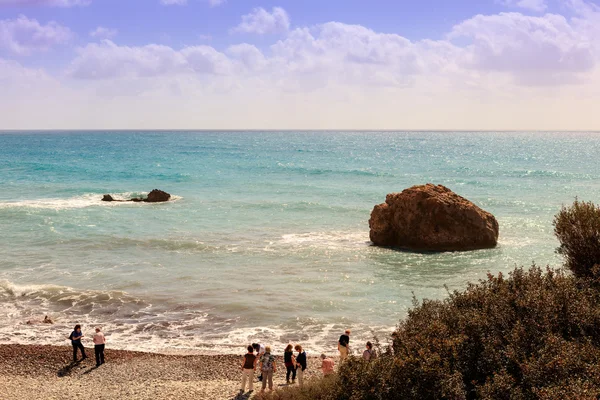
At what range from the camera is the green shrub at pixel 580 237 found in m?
19.8

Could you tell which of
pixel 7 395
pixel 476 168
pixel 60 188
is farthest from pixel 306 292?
pixel 476 168

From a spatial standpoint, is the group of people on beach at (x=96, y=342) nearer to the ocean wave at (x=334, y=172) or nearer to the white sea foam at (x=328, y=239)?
the white sea foam at (x=328, y=239)

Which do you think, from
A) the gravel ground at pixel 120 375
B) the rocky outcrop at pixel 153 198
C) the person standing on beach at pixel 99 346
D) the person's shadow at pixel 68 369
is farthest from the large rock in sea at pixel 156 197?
the person standing on beach at pixel 99 346

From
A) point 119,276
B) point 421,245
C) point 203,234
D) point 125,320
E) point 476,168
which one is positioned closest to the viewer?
point 125,320

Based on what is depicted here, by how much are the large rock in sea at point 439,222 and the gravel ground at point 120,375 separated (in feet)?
56.1

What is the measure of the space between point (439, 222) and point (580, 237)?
15.3 meters

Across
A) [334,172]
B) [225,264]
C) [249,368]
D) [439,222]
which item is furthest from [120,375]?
[334,172]

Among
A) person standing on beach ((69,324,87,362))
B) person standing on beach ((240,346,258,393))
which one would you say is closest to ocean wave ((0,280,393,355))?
person standing on beach ((69,324,87,362))

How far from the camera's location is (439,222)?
35.5 m

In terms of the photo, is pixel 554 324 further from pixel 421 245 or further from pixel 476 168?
pixel 476 168

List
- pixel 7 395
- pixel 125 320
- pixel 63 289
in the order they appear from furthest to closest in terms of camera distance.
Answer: pixel 63 289
pixel 125 320
pixel 7 395

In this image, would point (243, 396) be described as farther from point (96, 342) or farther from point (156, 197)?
point (156, 197)

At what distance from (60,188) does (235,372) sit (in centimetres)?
5449

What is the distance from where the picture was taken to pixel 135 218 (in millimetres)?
46562
